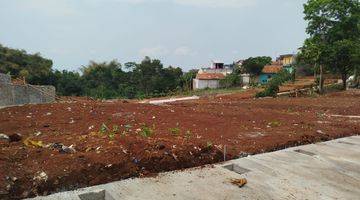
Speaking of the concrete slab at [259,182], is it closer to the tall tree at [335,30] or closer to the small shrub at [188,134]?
the small shrub at [188,134]

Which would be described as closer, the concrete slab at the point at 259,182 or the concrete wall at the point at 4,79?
the concrete slab at the point at 259,182

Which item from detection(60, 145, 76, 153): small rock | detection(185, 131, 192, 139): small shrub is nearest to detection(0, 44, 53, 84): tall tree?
detection(185, 131, 192, 139): small shrub

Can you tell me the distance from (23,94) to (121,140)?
10.5 m

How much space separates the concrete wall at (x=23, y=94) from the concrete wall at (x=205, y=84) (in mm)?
41373

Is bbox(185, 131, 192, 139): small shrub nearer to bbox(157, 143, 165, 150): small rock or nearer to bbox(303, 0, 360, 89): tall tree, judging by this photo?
bbox(157, 143, 165, 150): small rock

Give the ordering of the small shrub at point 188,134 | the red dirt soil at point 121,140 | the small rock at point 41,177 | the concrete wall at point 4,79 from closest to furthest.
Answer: the small rock at point 41,177
the red dirt soil at point 121,140
the small shrub at point 188,134
the concrete wall at point 4,79

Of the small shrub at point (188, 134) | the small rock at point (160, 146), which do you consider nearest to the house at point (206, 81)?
the small shrub at point (188, 134)

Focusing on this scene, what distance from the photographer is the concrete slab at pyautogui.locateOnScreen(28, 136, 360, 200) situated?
543cm

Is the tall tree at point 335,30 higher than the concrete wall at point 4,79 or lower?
higher

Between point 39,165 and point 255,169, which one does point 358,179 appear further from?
point 39,165

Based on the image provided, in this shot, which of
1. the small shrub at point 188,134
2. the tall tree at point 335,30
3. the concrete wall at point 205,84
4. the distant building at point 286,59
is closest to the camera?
the small shrub at point 188,134

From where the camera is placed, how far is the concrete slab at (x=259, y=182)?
5434 millimetres

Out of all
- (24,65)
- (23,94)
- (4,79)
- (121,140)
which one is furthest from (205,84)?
(121,140)

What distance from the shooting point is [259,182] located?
6230 mm
